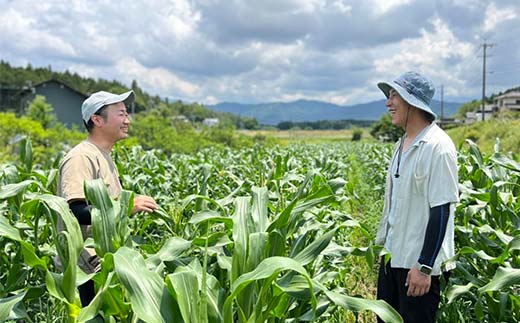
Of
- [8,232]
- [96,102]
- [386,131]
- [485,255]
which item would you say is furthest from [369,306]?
[386,131]

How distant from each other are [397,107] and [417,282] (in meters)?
0.88

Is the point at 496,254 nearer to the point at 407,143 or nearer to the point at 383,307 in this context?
the point at 407,143

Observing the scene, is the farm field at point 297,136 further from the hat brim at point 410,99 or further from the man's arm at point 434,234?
the man's arm at point 434,234

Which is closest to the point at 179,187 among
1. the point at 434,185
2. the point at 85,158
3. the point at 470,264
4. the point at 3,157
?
the point at 85,158

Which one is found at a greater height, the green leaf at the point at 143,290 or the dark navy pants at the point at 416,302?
the green leaf at the point at 143,290

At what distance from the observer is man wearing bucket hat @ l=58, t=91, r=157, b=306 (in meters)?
2.39

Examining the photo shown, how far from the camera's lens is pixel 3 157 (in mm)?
12062

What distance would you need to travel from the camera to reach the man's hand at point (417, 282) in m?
2.22

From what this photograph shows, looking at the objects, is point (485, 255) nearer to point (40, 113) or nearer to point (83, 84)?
point (40, 113)

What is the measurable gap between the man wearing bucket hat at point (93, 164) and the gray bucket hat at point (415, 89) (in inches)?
57.8

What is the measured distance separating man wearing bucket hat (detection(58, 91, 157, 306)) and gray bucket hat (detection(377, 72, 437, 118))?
147 cm

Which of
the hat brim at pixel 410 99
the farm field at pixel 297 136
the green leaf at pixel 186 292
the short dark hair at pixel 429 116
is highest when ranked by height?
the hat brim at pixel 410 99

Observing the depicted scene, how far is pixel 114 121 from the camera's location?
2.67m

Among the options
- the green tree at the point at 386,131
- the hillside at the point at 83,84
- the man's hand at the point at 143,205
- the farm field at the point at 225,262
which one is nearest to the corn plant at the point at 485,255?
the farm field at the point at 225,262
